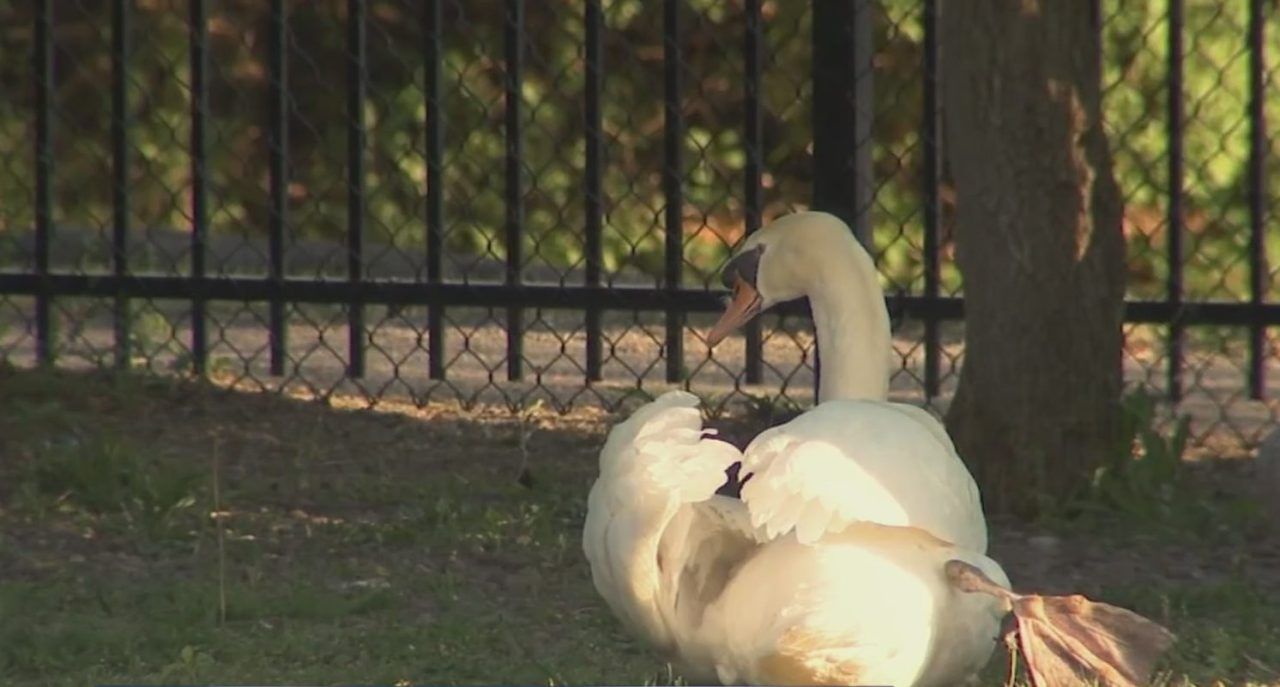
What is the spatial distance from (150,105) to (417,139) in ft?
3.66

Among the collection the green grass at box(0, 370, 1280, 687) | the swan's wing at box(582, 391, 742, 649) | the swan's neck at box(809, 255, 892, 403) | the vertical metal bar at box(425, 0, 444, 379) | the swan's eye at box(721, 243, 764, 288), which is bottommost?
the green grass at box(0, 370, 1280, 687)

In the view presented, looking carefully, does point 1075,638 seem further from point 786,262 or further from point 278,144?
point 278,144

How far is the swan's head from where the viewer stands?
4176mm

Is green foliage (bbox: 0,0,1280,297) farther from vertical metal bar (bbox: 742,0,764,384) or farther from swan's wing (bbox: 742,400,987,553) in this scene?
swan's wing (bbox: 742,400,987,553)

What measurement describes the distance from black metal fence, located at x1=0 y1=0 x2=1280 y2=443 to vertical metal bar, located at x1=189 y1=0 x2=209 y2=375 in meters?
0.01

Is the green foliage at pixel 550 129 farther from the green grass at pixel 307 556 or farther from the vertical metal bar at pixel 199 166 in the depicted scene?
the green grass at pixel 307 556

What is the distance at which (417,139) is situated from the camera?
920 centimetres

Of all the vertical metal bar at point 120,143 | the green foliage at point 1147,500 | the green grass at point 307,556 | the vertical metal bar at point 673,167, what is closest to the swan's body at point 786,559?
the green grass at point 307,556

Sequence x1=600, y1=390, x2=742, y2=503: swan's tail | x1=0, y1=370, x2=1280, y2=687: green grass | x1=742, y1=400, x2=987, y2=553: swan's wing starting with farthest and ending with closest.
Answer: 1. x1=0, y1=370, x2=1280, y2=687: green grass
2. x1=600, y1=390, x2=742, y2=503: swan's tail
3. x1=742, y1=400, x2=987, y2=553: swan's wing

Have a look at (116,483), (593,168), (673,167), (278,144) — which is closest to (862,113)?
(673,167)

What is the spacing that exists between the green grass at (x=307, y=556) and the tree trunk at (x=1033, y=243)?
1.61 feet

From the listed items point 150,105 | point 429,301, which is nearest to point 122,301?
point 429,301

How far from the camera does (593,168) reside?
624 cm

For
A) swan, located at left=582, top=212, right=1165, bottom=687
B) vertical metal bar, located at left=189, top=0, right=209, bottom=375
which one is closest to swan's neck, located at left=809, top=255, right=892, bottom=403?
swan, located at left=582, top=212, right=1165, bottom=687
